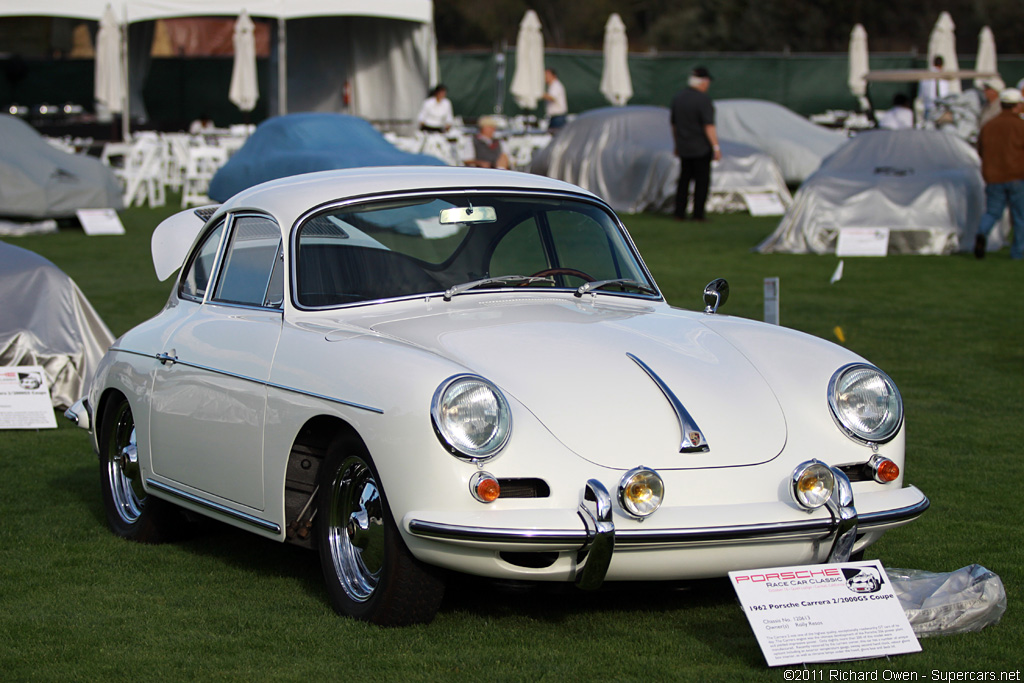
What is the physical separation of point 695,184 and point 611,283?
14.8 m

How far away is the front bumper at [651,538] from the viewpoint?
3693mm

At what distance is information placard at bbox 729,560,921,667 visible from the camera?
3660 millimetres

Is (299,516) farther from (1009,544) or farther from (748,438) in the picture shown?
(1009,544)

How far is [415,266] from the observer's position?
16.3 ft

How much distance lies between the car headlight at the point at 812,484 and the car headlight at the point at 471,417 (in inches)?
34.6

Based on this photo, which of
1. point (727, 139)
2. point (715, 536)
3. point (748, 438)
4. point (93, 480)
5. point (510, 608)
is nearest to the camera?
point (715, 536)

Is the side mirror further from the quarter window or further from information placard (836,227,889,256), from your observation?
information placard (836,227,889,256)

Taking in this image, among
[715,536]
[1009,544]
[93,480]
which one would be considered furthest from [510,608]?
[93,480]

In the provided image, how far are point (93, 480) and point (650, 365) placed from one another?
3337 millimetres

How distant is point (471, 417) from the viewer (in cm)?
383

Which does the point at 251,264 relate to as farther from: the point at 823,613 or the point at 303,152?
the point at 303,152

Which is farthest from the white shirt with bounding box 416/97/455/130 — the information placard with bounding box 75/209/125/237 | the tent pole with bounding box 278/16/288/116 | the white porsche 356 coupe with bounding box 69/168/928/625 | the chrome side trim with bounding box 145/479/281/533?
the chrome side trim with bounding box 145/479/281/533

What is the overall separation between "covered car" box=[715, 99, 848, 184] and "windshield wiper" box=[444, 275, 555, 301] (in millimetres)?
19352

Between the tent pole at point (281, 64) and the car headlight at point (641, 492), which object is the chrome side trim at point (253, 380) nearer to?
the car headlight at point (641, 492)
